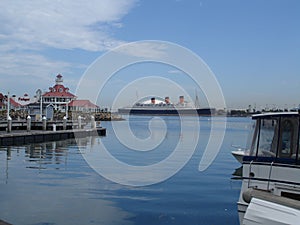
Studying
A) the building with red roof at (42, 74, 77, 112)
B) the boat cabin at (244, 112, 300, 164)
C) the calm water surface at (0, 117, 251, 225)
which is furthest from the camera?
the building with red roof at (42, 74, 77, 112)

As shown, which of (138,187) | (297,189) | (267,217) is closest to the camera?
(267,217)

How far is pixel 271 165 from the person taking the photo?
9.42 metres

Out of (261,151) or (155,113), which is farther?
(155,113)

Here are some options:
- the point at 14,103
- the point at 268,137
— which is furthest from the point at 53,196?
the point at 14,103

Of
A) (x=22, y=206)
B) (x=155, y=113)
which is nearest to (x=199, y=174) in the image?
(x=22, y=206)

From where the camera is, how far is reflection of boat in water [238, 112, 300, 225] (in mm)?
8820

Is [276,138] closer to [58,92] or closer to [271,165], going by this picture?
[271,165]

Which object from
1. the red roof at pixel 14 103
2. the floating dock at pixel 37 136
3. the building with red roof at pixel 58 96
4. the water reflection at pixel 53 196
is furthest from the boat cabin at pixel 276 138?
the red roof at pixel 14 103

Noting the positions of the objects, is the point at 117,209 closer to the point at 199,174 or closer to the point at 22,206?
the point at 22,206

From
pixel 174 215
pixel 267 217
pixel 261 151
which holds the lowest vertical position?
pixel 174 215

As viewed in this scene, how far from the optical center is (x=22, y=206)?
1309 centimetres

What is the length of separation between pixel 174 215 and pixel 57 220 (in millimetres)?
3616

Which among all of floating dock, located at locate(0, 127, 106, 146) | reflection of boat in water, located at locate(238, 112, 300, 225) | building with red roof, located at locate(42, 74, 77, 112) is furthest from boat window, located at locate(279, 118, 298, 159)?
building with red roof, located at locate(42, 74, 77, 112)

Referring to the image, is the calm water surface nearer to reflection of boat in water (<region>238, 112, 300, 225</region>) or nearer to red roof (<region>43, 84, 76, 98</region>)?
reflection of boat in water (<region>238, 112, 300, 225</region>)
